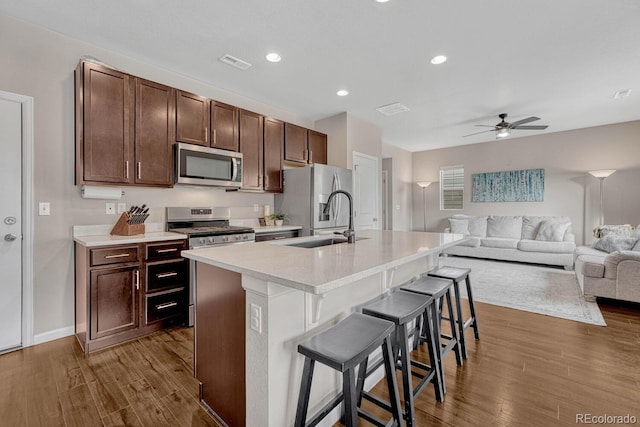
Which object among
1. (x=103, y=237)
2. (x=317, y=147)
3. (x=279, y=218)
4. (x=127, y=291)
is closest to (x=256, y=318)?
(x=127, y=291)

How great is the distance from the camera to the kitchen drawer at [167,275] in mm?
2633

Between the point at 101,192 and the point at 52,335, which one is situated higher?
the point at 101,192

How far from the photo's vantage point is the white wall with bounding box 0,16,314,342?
7.99 ft

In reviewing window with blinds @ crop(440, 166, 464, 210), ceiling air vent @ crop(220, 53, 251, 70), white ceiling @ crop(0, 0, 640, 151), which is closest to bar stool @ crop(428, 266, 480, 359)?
white ceiling @ crop(0, 0, 640, 151)

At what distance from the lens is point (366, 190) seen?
206 inches

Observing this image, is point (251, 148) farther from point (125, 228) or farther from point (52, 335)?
point (52, 335)

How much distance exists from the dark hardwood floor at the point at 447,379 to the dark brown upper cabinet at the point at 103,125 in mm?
1514

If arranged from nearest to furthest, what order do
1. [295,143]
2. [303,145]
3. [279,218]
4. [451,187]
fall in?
[279,218] → [295,143] → [303,145] → [451,187]

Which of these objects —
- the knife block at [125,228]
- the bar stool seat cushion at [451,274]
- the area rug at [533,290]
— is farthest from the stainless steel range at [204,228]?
the area rug at [533,290]

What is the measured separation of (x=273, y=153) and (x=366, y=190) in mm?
1897

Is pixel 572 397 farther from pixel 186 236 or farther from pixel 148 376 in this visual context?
pixel 186 236

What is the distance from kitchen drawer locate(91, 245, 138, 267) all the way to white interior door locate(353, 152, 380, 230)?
3.24 metres

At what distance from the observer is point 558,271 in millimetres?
5109

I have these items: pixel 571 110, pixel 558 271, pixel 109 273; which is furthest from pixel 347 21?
pixel 558 271
